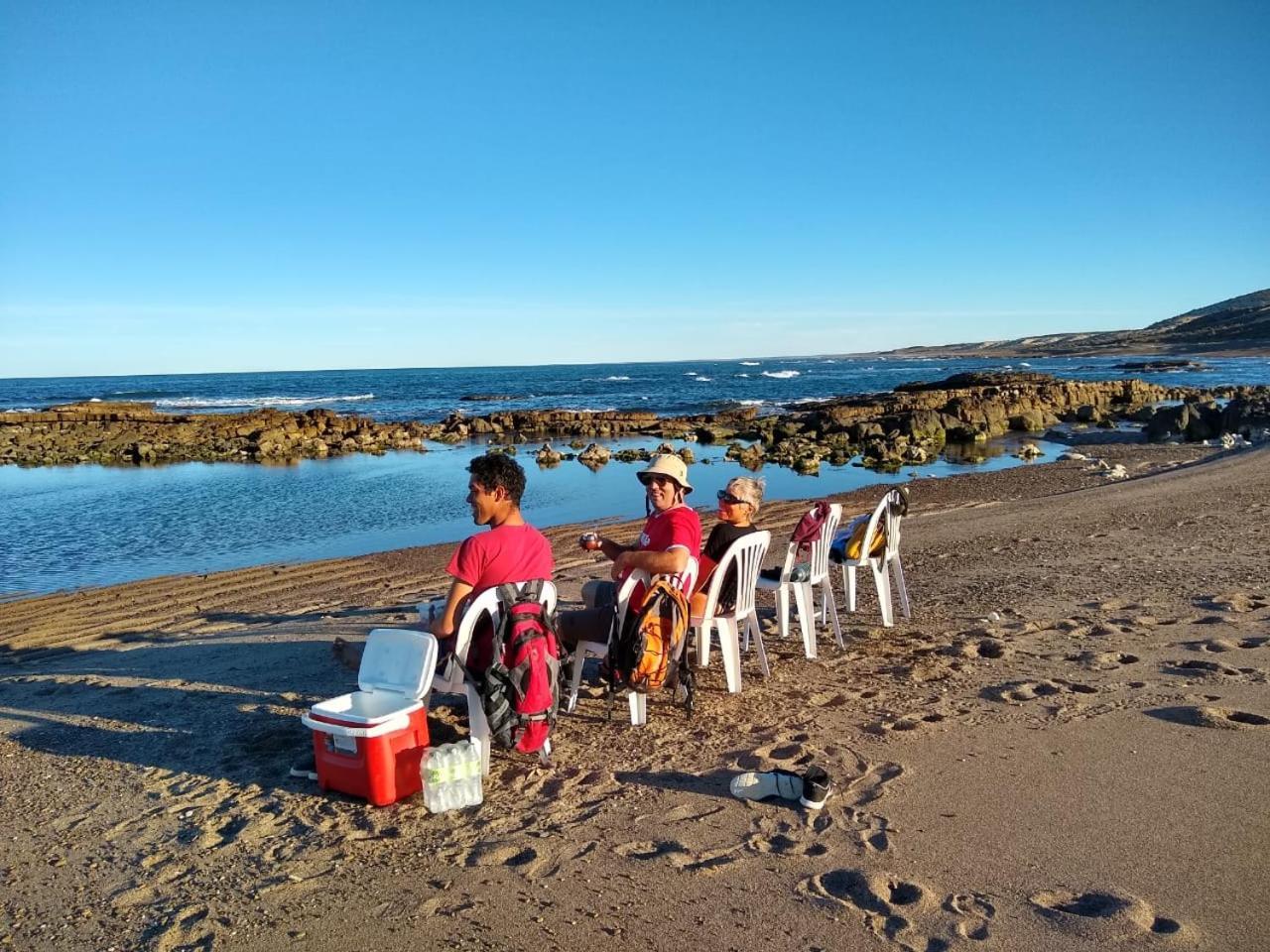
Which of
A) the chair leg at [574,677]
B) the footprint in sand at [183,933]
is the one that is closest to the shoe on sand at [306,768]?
the footprint in sand at [183,933]

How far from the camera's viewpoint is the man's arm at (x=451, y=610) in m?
4.35

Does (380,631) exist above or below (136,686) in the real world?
above

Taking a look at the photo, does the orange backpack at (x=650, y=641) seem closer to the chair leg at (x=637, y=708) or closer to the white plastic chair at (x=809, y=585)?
the chair leg at (x=637, y=708)

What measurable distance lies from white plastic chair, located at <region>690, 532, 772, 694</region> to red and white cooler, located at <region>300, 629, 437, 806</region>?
68.8 inches

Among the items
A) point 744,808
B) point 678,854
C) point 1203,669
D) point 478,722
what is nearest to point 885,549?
point 1203,669

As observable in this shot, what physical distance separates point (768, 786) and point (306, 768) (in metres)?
2.26

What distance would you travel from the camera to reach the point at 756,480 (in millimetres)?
5914

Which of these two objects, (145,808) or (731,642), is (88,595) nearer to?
(145,808)

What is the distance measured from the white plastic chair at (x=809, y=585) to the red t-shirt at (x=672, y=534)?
1.09 meters

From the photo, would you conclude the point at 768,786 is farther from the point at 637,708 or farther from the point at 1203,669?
the point at 1203,669

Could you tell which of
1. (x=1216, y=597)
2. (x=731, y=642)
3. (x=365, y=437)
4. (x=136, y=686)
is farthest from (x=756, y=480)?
(x=365, y=437)

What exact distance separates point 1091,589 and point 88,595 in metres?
10.5

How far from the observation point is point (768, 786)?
3.98 metres

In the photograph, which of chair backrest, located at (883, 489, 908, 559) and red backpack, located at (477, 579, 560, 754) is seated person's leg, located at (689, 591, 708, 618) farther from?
chair backrest, located at (883, 489, 908, 559)
